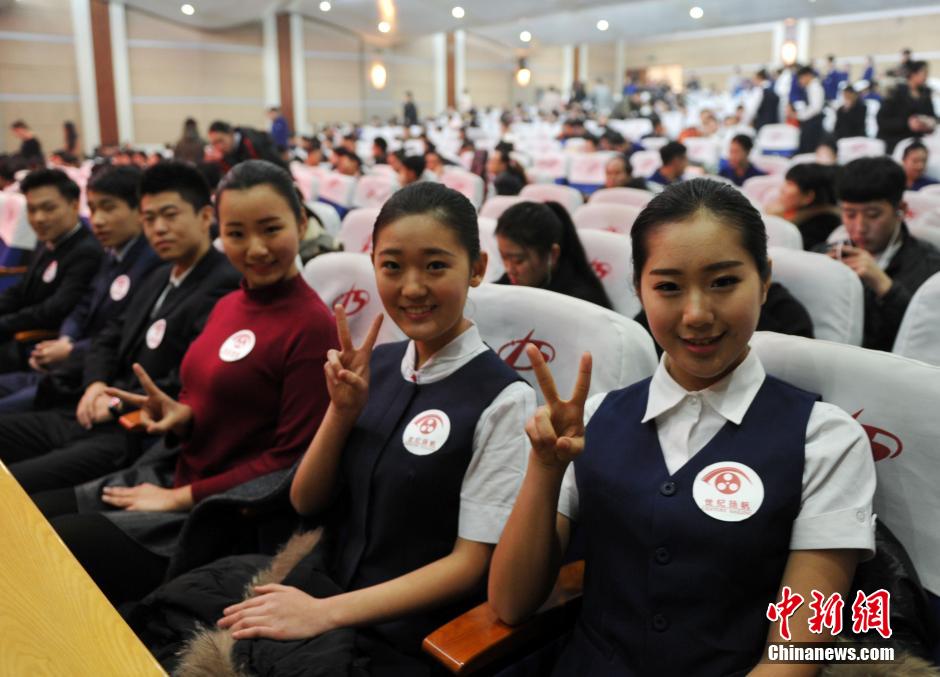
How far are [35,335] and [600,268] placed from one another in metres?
2.20

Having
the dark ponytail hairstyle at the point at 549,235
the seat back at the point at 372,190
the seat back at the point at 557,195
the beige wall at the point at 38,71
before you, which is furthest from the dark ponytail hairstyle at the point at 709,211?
the beige wall at the point at 38,71

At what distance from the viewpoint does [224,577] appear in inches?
56.8

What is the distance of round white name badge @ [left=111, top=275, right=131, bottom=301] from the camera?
2.79 meters

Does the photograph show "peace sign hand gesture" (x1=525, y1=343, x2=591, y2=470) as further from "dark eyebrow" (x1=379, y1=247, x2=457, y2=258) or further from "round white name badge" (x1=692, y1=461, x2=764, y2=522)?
"dark eyebrow" (x1=379, y1=247, x2=457, y2=258)

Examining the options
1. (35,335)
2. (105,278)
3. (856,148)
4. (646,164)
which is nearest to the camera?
(105,278)

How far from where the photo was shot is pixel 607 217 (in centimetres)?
363

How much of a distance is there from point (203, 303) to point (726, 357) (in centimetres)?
165

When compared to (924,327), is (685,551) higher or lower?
lower

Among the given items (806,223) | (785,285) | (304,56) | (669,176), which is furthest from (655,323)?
(304,56)

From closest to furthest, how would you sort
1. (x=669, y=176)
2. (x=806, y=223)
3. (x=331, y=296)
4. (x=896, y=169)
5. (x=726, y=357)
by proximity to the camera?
1. (x=726, y=357)
2. (x=331, y=296)
3. (x=896, y=169)
4. (x=806, y=223)
5. (x=669, y=176)

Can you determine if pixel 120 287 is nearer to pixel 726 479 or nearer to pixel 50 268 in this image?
pixel 50 268

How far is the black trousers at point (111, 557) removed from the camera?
1.66 meters

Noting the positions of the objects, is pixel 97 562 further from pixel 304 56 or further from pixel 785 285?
pixel 304 56

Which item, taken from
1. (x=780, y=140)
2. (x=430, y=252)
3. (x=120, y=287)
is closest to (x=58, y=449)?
(x=120, y=287)
